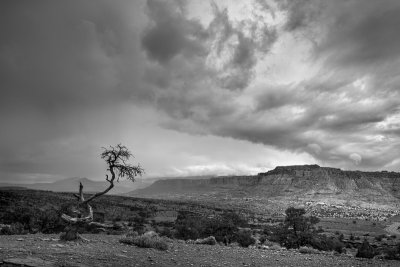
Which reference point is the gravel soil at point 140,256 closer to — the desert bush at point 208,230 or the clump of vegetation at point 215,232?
the clump of vegetation at point 215,232

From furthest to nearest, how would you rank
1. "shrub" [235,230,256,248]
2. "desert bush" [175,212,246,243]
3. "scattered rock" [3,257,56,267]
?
"desert bush" [175,212,246,243] → "shrub" [235,230,256,248] → "scattered rock" [3,257,56,267]

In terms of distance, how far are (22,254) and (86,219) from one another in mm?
6917

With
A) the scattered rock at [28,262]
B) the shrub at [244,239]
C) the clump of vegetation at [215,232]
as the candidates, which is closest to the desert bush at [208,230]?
the clump of vegetation at [215,232]

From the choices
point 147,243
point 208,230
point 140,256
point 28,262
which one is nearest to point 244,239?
point 208,230

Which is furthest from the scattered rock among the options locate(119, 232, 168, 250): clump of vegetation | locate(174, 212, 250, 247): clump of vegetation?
locate(174, 212, 250, 247): clump of vegetation

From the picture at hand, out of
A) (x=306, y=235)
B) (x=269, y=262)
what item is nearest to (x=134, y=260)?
(x=269, y=262)

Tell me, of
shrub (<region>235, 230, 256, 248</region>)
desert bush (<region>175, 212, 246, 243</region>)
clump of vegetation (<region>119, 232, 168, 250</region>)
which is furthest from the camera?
desert bush (<region>175, 212, 246, 243</region>)

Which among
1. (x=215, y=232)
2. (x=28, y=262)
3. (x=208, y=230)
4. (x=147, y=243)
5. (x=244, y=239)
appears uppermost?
(x=28, y=262)

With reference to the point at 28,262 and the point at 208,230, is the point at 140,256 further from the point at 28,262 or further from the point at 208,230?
the point at 208,230

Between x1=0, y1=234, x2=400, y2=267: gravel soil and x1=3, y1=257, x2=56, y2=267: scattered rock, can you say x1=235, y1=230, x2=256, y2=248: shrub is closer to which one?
x1=0, y1=234, x2=400, y2=267: gravel soil

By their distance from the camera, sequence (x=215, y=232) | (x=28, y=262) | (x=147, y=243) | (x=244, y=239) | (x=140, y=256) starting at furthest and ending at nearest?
(x=215, y=232)
(x=244, y=239)
(x=147, y=243)
(x=140, y=256)
(x=28, y=262)

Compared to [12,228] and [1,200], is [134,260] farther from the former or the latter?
[1,200]

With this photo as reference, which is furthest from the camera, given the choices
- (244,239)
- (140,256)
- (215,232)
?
(215,232)

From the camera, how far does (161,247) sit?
1534cm
